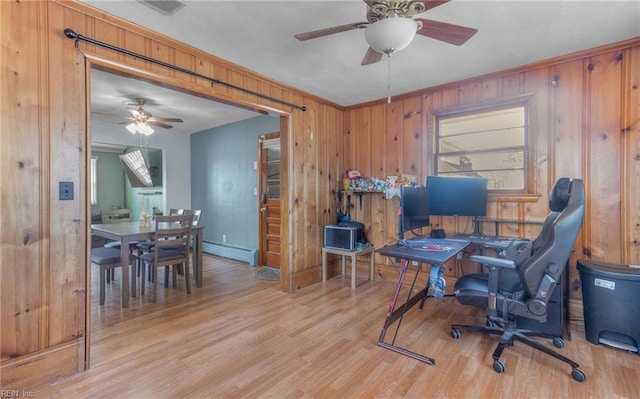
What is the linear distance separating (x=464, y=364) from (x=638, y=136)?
2.47 meters

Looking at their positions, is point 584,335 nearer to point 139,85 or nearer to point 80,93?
point 80,93

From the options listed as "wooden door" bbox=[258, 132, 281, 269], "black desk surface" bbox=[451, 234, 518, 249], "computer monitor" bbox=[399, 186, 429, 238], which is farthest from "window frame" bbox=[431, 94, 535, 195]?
"wooden door" bbox=[258, 132, 281, 269]

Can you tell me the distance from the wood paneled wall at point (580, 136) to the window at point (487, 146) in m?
0.12

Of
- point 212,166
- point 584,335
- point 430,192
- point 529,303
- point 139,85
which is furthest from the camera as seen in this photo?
point 212,166

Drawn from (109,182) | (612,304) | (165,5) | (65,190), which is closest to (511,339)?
(612,304)

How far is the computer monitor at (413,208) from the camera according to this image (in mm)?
2629

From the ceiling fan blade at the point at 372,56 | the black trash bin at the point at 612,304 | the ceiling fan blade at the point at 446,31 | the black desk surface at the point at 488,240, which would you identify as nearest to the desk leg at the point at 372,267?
the black desk surface at the point at 488,240

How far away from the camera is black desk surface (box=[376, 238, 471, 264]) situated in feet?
6.61

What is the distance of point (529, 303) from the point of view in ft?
6.23

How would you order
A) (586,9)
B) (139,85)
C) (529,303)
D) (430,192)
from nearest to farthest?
(529,303), (586,9), (430,192), (139,85)

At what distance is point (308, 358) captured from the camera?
6.91 feet

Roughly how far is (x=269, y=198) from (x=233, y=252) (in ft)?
4.29

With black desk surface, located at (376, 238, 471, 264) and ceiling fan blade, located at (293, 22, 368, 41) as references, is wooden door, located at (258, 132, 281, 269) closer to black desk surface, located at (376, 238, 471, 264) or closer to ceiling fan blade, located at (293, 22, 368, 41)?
black desk surface, located at (376, 238, 471, 264)

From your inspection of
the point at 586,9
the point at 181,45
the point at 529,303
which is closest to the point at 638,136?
the point at 586,9
